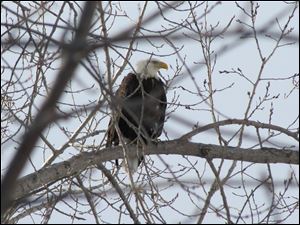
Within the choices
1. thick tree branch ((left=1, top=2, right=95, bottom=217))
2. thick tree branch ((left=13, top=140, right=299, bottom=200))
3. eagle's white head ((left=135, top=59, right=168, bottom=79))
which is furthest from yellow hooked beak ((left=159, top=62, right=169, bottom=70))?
thick tree branch ((left=1, top=2, right=95, bottom=217))

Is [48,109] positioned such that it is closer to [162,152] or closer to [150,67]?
[162,152]

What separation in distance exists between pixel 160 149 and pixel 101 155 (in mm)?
333

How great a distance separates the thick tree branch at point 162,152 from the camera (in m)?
3.57

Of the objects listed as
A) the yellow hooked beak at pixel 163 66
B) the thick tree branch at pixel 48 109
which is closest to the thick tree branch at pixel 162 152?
the yellow hooked beak at pixel 163 66

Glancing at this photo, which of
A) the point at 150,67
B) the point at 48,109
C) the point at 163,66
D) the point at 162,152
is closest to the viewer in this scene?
the point at 48,109

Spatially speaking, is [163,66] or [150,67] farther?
[163,66]

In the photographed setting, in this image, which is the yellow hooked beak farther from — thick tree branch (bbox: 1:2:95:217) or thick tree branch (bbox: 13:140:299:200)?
thick tree branch (bbox: 1:2:95:217)

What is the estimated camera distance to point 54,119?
3.57ft

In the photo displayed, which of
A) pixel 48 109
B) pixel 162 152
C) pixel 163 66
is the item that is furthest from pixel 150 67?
pixel 48 109

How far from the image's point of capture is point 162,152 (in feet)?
13.0

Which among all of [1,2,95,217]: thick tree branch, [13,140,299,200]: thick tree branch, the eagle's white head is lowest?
[1,2,95,217]: thick tree branch

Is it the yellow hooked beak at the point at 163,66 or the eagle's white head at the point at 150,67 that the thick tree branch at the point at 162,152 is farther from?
the yellow hooked beak at the point at 163,66

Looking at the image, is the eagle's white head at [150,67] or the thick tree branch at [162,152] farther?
the eagle's white head at [150,67]

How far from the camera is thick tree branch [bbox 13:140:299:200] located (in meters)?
3.57
